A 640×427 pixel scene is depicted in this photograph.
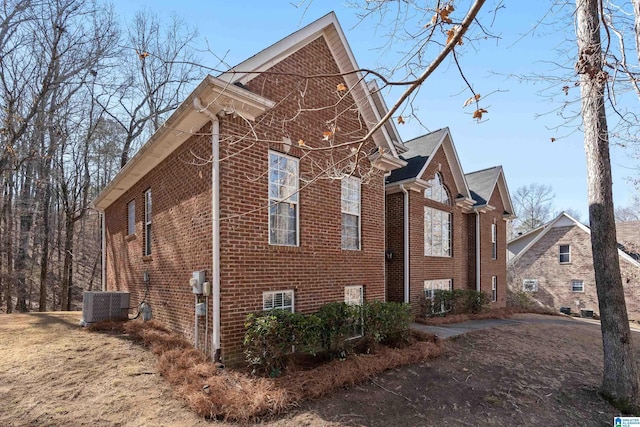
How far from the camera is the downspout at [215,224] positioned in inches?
237

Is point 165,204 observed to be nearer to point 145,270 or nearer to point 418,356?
point 145,270

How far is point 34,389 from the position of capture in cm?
530

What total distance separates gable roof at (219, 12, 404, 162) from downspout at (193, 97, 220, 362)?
34.0 inches

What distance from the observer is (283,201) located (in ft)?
23.5

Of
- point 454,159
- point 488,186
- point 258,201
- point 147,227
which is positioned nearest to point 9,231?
point 147,227

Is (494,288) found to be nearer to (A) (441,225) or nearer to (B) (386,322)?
(A) (441,225)

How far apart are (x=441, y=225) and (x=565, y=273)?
18.2 meters

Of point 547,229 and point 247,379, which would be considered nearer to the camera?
point 247,379

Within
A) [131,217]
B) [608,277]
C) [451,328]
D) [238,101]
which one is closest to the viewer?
[238,101]

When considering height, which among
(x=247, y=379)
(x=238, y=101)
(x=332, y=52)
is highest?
(x=332, y=52)

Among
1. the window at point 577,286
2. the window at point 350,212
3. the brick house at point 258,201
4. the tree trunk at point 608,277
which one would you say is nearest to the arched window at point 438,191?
the brick house at point 258,201

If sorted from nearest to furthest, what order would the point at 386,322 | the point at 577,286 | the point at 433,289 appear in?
1. the point at 386,322
2. the point at 433,289
3. the point at 577,286

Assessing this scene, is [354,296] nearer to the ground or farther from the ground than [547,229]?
nearer to the ground

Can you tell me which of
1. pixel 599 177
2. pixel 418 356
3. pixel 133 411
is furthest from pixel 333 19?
pixel 133 411
